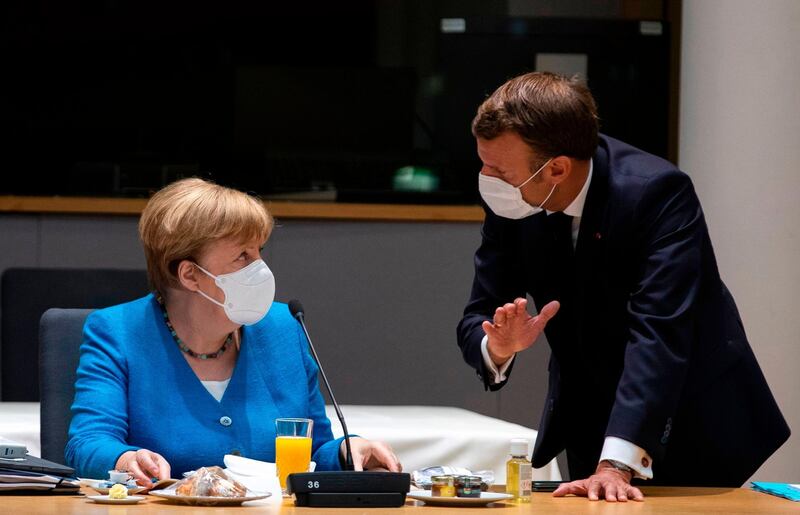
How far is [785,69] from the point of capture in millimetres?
3830

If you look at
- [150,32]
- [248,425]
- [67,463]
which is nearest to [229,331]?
[248,425]

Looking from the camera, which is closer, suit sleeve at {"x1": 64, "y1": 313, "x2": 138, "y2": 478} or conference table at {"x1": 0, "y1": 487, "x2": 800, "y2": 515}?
conference table at {"x1": 0, "y1": 487, "x2": 800, "y2": 515}

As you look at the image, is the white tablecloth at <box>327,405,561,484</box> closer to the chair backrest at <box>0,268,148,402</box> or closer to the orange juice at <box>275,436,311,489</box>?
the chair backrest at <box>0,268,148,402</box>

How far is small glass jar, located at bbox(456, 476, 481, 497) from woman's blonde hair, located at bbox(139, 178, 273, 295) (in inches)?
22.6

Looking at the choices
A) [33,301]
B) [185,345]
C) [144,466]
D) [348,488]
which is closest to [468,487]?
[348,488]

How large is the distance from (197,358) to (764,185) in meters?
2.31

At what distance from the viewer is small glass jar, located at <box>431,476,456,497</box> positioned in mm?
1785

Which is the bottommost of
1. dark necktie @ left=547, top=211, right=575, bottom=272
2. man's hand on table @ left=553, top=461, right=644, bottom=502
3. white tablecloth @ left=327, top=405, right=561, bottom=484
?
white tablecloth @ left=327, top=405, right=561, bottom=484

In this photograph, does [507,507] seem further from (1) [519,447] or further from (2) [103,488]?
(2) [103,488]

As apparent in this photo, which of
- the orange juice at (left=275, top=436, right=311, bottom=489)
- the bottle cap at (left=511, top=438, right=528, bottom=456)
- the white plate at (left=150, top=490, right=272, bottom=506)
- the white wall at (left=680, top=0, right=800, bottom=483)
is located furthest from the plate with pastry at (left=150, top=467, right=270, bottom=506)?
the white wall at (left=680, top=0, right=800, bottom=483)

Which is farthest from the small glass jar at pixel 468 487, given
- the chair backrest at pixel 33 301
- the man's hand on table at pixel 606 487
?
the chair backrest at pixel 33 301

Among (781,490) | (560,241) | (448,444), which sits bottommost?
(448,444)

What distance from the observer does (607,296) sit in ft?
6.97

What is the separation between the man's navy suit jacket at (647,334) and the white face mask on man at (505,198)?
6 cm
